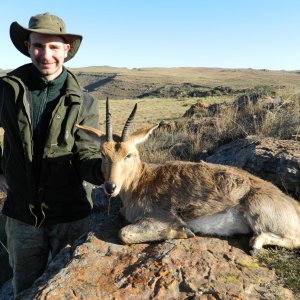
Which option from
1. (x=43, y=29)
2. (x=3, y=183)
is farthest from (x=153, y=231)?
Result: (x=43, y=29)

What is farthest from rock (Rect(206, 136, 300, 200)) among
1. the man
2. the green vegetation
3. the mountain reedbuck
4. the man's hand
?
the man's hand

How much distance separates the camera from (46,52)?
16.8ft

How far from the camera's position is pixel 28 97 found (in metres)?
5.08

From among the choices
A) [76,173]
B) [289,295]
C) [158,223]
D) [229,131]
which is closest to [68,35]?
[76,173]

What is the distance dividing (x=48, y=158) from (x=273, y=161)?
3.79 m

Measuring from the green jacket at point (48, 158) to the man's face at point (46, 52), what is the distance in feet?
0.87

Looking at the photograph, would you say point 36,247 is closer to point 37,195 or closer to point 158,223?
point 37,195

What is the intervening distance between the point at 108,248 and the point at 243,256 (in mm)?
1567

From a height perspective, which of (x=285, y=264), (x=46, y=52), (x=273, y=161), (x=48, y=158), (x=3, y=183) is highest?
(x=46, y=52)

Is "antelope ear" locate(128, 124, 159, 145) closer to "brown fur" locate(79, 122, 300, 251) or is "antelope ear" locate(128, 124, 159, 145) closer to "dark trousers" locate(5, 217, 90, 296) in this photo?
"brown fur" locate(79, 122, 300, 251)

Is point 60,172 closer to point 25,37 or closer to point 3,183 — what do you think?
point 3,183

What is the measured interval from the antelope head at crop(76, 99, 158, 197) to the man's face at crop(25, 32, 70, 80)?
846 mm

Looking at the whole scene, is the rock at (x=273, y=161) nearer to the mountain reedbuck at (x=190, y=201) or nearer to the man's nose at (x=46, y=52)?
the mountain reedbuck at (x=190, y=201)

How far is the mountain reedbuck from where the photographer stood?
191 inches
